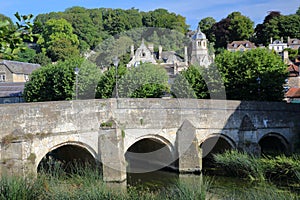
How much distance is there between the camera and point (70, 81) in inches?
1224

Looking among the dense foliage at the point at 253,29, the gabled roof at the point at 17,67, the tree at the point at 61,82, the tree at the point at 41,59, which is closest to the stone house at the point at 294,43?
the dense foliage at the point at 253,29

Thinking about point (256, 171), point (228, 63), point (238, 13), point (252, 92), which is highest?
point (238, 13)

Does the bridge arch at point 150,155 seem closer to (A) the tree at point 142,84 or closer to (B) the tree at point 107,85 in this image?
(A) the tree at point 142,84

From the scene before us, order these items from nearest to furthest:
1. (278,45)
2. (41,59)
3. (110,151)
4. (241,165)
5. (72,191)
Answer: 1. (72,191)
2. (241,165)
3. (110,151)
4. (41,59)
5. (278,45)

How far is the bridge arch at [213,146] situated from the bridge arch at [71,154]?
584 centimetres

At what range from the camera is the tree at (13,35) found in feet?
15.1

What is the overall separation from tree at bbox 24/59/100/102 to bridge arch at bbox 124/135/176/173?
824 cm

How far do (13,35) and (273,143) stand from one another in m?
21.4

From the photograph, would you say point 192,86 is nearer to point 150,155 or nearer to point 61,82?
point 150,155

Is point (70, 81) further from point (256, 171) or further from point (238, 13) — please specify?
point (238, 13)

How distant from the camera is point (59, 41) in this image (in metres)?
67.5

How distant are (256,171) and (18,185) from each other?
11.4 meters

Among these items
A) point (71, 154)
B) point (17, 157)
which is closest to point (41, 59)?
point (71, 154)

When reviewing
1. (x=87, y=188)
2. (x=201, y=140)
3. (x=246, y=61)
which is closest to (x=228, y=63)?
(x=246, y=61)
